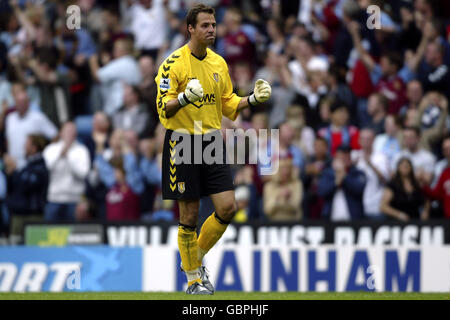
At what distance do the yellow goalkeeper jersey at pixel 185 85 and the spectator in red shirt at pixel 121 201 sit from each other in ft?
18.7

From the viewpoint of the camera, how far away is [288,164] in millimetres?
14930

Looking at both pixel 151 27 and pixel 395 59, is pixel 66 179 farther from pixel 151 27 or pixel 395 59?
pixel 395 59

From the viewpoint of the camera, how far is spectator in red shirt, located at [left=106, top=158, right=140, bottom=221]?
51.3ft

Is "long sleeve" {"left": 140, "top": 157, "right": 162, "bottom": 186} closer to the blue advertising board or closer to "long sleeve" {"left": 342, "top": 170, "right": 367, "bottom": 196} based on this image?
the blue advertising board

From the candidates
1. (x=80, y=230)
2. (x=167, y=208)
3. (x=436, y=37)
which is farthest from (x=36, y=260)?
(x=436, y=37)

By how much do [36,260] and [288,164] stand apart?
13.3 ft

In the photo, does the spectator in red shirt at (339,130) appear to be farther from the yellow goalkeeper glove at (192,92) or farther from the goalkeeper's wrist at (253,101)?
the yellow goalkeeper glove at (192,92)

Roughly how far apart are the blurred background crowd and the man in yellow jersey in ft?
15.9

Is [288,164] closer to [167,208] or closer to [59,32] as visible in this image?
[167,208]

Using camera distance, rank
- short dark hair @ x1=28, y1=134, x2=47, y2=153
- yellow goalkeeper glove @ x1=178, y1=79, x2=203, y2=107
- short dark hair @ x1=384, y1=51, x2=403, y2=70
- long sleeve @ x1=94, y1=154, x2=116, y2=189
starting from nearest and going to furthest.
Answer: yellow goalkeeper glove @ x1=178, y1=79, x2=203, y2=107
short dark hair @ x1=28, y1=134, x2=47, y2=153
long sleeve @ x1=94, y1=154, x2=116, y2=189
short dark hair @ x1=384, y1=51, x2=403, y2=70

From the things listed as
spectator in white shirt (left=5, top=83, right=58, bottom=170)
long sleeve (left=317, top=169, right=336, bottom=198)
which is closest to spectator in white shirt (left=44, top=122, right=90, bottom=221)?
spectator in white shirt (left=5, top=83, right=58, bottom=170)

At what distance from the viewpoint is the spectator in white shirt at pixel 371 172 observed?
15055 mm

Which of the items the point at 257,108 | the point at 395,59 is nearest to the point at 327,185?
the point at 257,108

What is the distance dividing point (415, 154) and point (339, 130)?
1.34 m
